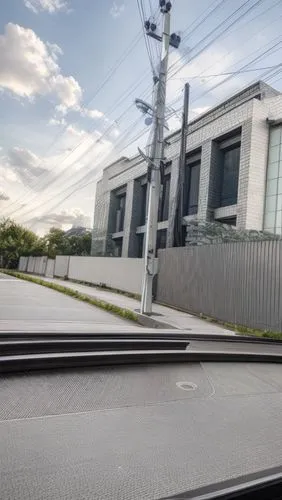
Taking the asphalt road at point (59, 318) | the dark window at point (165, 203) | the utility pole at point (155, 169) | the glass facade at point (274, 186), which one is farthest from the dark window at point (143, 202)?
the utility pole at point (155, 169)

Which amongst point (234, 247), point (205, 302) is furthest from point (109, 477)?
point (205, 302)

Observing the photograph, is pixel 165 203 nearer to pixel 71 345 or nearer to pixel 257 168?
pixel 257 168

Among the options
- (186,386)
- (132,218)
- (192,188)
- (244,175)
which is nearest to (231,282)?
(186,386)

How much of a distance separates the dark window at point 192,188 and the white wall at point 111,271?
6744mm

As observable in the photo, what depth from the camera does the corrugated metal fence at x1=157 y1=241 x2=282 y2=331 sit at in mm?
10070

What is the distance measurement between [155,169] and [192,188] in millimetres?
15114

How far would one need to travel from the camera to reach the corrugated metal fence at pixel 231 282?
10.1m

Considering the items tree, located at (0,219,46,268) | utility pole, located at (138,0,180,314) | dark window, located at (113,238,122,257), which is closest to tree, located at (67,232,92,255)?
tree, located at (0,219,46,268)

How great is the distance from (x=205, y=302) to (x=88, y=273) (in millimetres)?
16264

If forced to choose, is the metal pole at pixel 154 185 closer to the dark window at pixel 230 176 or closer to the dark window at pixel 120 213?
the dark window at pixel 230 176

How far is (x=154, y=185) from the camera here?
1240 cm

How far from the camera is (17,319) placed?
9.26 m

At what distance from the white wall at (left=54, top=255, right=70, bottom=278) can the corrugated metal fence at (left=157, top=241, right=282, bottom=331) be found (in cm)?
1943

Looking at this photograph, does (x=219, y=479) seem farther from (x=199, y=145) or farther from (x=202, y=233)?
(x=199, y=145)
